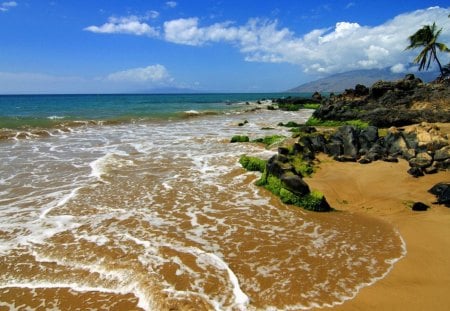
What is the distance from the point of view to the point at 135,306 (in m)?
6.25

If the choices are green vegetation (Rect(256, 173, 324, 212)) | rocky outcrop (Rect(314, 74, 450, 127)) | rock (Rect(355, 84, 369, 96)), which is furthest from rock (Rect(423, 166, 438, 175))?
rock (Rect(355, 84, 369, 96))

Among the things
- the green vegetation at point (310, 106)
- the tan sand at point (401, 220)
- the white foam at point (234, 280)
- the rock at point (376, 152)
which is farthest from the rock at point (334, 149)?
the green vegetation at point (310, 106)

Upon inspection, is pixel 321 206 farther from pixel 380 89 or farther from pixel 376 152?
pixel 380 89

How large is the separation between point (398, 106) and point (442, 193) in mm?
21550

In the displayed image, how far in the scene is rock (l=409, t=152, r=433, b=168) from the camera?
13.6m

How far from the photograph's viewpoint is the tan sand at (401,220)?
6.37 meters

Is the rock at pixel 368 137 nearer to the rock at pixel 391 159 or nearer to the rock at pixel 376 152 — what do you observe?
the rock at pixel 376 152

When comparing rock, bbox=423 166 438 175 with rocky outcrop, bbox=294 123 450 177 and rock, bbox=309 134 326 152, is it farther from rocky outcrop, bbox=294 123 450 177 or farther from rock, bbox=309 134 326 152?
rock, bbox=309 134 326 152

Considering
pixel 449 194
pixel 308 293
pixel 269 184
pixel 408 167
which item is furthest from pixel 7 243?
pixel 408 167

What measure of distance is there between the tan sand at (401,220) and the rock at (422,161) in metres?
0.40

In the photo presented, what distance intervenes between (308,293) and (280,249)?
1806mm

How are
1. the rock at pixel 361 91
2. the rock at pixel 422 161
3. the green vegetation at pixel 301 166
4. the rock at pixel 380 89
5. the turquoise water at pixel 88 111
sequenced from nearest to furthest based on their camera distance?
the rock at pixel 422 161, the green vegetation at pixel 301 166, the rock at pixel 380 89, the rock at pixel 361 91, the turquoise water at pixel 88 111

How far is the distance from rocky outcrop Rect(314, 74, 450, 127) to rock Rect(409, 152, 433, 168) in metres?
12.2

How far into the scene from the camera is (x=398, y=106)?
30.2 metres
